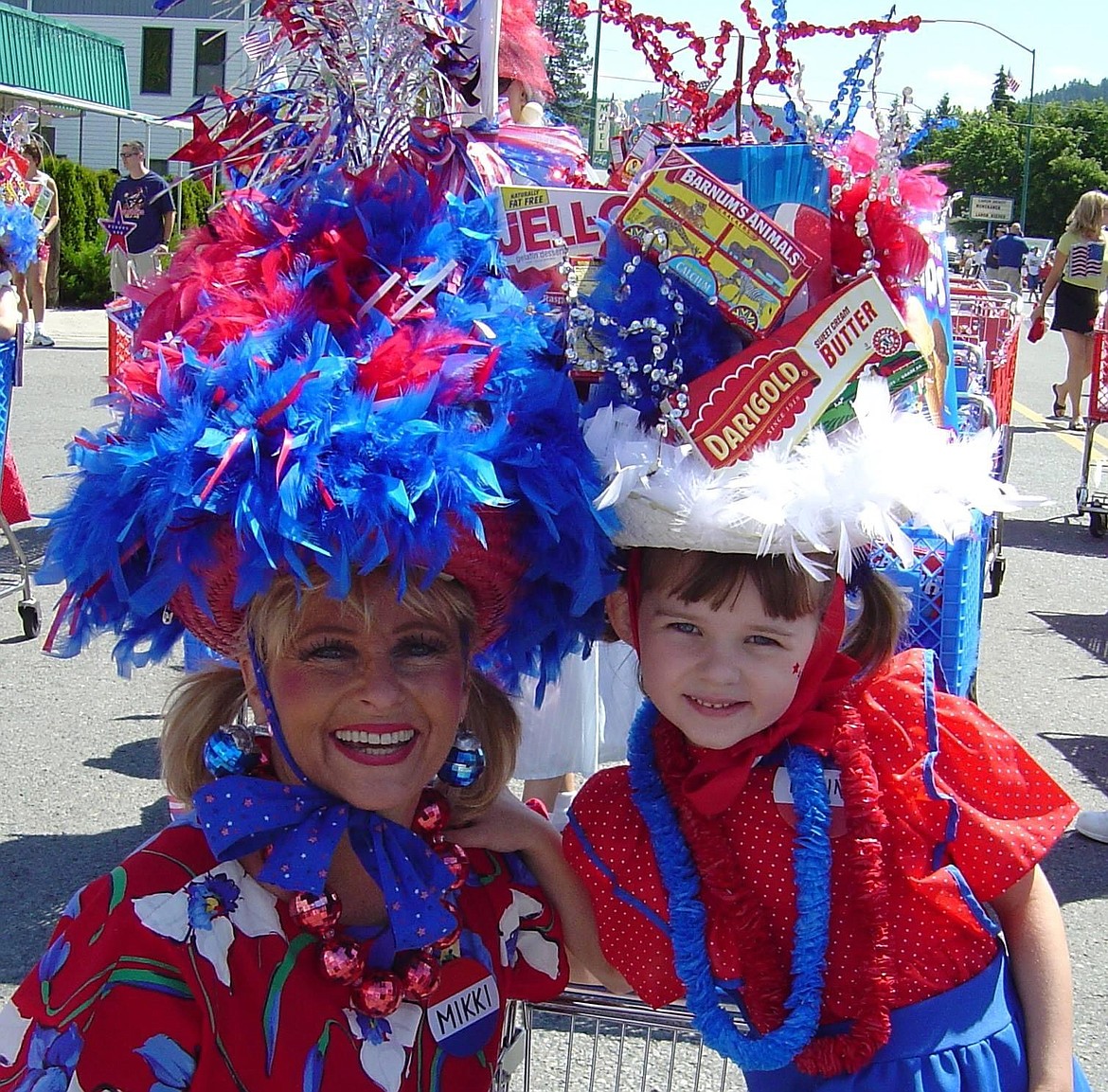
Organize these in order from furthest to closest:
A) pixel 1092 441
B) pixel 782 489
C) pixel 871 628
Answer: pixel 1092 441, pixel 871 628, pixel 782 489

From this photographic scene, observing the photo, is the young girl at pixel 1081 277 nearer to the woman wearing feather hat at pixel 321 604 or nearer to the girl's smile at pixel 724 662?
the girl's smile at pixel 724 662

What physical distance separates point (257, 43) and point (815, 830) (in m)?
1.32

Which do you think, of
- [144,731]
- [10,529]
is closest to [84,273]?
[10,529]

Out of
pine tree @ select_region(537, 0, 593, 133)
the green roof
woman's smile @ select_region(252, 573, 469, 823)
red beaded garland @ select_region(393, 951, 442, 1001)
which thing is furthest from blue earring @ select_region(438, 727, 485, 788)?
the green roof

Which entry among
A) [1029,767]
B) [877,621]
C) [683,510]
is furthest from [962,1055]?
[683,510]

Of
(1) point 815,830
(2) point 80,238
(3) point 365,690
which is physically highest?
(2) point 80,238

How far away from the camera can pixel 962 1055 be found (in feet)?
6.00

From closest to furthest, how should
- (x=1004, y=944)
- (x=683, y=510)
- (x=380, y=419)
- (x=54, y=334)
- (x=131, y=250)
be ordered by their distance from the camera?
(x=380, y=419)
(x=683, y=510)
(x=1004, y=944)
(x=131, y=250)
(x=54, y=334)

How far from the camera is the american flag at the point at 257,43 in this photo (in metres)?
1.89

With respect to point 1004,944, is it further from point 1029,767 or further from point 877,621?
point 877,621

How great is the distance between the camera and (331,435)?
156 cm

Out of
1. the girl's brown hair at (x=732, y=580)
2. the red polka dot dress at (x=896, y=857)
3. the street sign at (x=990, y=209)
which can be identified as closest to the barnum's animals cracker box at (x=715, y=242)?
the girl's brown hair at (x=732, y=580)

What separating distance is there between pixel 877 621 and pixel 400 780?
2.41 feet

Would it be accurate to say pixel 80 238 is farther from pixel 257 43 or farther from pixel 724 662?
pixel 724 662
